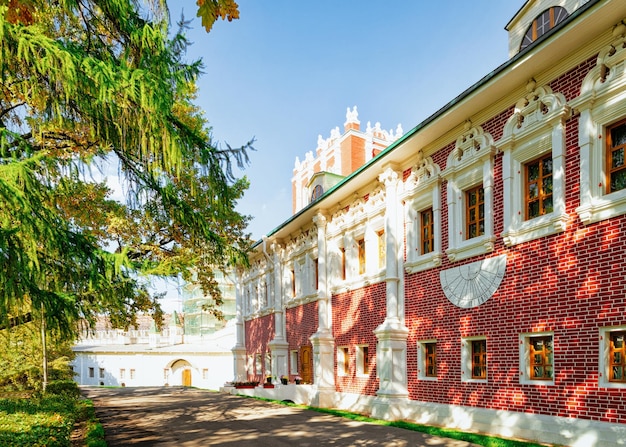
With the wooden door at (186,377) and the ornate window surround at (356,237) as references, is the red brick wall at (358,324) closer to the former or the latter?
the ornate window surround at (356,237)

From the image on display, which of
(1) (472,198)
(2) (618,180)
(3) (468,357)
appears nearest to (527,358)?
(3) (468,357)

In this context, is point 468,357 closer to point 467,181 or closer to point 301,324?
point 467,181

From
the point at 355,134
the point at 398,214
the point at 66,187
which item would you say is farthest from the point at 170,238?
the point at 355,134

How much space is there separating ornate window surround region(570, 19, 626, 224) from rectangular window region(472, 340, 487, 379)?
4024 mm

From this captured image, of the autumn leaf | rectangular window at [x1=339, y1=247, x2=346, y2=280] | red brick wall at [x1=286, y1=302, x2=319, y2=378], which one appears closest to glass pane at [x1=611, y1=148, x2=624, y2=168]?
the autumn leaf

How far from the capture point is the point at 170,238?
16.4m

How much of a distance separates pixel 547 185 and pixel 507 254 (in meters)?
1.74

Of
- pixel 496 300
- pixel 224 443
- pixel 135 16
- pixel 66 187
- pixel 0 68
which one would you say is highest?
pixel 135 16

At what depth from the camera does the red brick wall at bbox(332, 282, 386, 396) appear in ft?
52.3

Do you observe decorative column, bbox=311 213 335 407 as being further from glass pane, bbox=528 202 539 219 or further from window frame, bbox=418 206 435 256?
glass pane, bbox=528 202 539 219

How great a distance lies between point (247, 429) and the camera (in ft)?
41.6

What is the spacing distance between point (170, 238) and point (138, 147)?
10522 mm

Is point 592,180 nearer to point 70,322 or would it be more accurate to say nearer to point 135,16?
point 135,16

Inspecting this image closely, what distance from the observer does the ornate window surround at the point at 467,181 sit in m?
11.8
